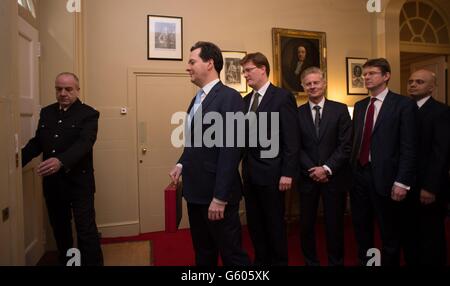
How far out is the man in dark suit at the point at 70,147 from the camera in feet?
7.47

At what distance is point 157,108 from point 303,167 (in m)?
1.93

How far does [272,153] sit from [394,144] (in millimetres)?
748

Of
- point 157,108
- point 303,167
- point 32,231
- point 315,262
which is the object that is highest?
point 157,108

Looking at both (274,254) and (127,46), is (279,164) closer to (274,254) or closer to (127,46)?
(274,254)

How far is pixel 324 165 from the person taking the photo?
2.24m

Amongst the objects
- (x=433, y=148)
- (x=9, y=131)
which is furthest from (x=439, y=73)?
(x=9, y=131)

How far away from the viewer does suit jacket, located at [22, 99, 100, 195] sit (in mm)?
2272

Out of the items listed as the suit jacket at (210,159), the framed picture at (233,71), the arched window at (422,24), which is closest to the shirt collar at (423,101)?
the suit jacket at (210,159)

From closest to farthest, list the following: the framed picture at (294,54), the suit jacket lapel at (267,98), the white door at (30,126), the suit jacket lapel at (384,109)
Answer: the suit jacket lapel at (384,109)
the suit jacket lapel at (267,98)
the white door at (30,126)
the framed picture at (294,54)

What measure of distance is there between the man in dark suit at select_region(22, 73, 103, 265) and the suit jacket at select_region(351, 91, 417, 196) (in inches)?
74.5

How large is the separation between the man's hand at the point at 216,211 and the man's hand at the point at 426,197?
4.59ft

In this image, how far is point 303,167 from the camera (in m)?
2.31

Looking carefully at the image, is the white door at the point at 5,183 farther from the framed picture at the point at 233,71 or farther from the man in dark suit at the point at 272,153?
the framed picture at the point at 233,71
